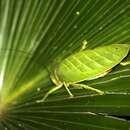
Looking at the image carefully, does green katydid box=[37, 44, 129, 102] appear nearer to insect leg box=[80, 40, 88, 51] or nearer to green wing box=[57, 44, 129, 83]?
green wing box=[57, 44, 129, 83]

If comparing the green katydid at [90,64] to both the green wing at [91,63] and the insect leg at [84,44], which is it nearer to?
the green wing at [91,63]

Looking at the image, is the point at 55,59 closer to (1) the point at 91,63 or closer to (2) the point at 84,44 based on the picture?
(2) the point at 84,44

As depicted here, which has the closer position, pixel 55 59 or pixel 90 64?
pixel 90 64

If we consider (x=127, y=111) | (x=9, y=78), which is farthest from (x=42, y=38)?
(x=127, y=111)

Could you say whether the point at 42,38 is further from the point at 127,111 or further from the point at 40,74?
the point at 127,111

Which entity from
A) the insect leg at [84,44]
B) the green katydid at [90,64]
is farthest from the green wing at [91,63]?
the insect leg at [84,44]

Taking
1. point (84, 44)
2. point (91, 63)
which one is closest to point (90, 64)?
point (91, 63)

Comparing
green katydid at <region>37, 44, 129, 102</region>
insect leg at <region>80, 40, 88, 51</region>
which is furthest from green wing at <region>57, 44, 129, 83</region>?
insect leg at <region>80, 40, 88, 51</region>
